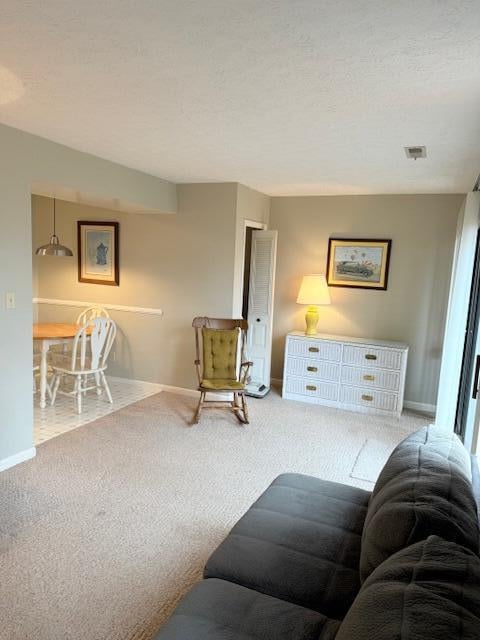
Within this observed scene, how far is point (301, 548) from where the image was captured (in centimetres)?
180

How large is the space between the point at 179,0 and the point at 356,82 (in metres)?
0.92

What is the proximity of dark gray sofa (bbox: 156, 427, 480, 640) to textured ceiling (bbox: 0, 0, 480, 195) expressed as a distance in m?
1.55

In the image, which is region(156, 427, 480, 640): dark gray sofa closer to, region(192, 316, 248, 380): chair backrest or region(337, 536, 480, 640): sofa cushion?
region(337, 536, 480, 640): sofa cushion

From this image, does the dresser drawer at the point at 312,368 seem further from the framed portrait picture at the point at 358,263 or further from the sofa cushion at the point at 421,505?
the sofa cushion at the point at 421,505

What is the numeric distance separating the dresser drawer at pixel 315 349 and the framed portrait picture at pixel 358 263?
79cm

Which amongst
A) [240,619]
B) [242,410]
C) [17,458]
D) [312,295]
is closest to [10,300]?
[17,458]

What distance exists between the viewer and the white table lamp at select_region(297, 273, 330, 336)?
17.1 ft

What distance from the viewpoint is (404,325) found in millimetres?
5172

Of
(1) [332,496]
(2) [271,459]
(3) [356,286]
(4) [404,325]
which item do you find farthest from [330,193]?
(1) [332,496]

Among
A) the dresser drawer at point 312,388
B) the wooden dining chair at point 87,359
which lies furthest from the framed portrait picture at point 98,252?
the dresser drawer at point 312,388

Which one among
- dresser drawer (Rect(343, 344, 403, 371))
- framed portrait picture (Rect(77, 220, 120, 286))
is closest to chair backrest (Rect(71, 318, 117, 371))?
framed portrait picture (Rect(77, 220, 120, 286))

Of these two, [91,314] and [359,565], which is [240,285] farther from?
[359,565]

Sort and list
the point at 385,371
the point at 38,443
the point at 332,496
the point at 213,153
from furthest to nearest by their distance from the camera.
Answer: the point at 385,371, the point at 38,443, the point at 213,153, the point at 332,496

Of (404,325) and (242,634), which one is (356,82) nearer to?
(242,634)
